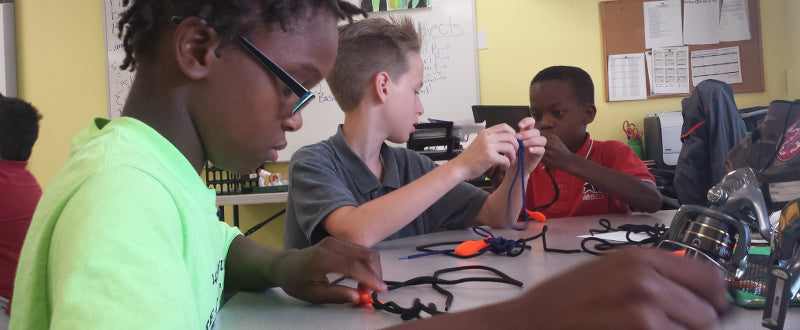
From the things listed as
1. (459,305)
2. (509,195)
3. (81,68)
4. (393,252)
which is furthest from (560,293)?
(81,68)

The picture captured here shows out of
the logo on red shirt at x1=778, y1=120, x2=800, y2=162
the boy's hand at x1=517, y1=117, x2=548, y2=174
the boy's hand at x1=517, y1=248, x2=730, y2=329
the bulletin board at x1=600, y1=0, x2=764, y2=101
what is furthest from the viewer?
the bulletin board at x1=600, y1=0, x2=764, y2=101

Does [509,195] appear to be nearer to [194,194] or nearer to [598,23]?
[194,194]

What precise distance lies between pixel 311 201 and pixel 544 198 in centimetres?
106

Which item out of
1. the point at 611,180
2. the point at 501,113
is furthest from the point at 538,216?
the point at 501,113

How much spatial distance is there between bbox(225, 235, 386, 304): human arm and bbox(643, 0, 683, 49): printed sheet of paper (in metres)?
3.34

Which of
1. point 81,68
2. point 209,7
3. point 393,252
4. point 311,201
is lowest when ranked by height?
point 393,252

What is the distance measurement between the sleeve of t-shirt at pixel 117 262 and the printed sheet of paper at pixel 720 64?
3710mm

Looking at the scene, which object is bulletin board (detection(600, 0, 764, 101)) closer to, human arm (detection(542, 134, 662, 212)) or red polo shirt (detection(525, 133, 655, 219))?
red polo shirt (detection(525, 133, 655, 219))

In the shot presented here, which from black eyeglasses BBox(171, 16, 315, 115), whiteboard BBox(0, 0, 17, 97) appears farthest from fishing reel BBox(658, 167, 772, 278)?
whiteboard BBox(0, 0, 17, 97)

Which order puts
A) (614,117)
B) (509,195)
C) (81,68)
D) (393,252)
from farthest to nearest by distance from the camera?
(81,68), (614,117), (509,195), (393,252)

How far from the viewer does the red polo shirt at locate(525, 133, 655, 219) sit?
5.65 feet

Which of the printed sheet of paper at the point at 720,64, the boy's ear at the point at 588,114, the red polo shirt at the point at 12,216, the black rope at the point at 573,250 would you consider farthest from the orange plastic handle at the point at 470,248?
the printed sheet of paper at the point at 720,64

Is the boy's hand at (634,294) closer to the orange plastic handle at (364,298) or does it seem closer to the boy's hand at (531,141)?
the orange plastic handle at (364,298)

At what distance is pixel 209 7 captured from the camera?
57 cm
